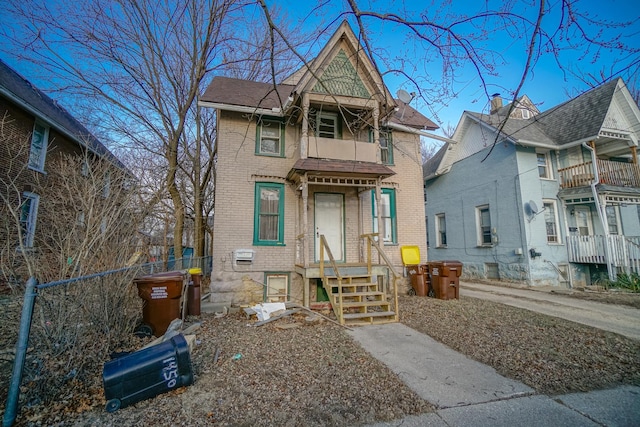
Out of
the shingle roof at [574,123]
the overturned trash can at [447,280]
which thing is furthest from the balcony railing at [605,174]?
the overturned trash can at [447,280]

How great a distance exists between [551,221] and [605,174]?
275cm

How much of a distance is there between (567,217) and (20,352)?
16.9m

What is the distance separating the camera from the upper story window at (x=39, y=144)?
37.2ft

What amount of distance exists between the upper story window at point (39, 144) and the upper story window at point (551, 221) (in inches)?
826

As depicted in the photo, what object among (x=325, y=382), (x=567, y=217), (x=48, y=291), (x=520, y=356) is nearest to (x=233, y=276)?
(x=48, y=291)

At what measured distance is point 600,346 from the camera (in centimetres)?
478

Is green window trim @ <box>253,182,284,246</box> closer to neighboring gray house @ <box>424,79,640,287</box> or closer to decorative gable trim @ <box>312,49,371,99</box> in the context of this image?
decorative gable trim @ <box>312,49,371,99</box>

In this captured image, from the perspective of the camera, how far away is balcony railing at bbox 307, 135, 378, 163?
8383 mm

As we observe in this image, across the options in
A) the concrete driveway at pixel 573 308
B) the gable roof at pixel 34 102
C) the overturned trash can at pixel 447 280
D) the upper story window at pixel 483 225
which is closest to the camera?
the concrete driveway at pixel 573 308

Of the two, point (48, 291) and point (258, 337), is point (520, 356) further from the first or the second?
point (48, 291)

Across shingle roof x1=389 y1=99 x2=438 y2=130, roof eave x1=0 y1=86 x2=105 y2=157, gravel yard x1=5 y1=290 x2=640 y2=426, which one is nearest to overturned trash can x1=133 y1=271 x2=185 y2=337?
gravel yard x1=5 y1=290 x2=640 y2=426

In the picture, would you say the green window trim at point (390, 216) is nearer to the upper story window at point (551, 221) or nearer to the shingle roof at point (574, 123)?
the shingle roof at point (574, 123)

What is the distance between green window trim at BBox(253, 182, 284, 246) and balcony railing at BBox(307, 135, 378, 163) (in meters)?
1.71

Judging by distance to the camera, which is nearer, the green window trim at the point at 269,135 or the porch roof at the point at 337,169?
the porch roof at the point at 337,169
